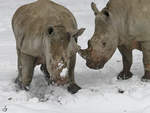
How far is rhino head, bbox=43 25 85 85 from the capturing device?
5.04 m

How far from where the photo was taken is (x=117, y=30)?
6.09 metres

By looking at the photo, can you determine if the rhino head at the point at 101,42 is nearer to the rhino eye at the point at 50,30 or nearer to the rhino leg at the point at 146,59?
the rhino leg at the point at 146,59

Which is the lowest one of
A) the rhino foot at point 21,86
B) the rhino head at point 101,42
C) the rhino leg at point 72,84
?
the rhino foot at point 21,86

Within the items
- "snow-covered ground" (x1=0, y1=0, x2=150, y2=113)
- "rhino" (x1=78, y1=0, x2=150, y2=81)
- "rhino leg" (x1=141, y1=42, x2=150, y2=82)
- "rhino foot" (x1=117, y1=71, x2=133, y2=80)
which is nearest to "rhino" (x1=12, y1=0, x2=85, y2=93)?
"snow-covered ground" (x1=0, y1=0, x2=150, y2=113)

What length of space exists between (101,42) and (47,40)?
1.02 meters

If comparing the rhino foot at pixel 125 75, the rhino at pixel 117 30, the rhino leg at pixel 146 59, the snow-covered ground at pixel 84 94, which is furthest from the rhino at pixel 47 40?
the rhino leg at pixel 146 59

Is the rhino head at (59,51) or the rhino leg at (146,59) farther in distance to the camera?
the rhino leg at (146,59)

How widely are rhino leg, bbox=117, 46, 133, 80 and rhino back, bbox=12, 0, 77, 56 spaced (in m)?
1.08

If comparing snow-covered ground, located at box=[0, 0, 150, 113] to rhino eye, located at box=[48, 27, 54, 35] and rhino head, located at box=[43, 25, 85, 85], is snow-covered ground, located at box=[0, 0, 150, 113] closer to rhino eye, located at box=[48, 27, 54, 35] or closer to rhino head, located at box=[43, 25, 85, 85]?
rhino head, located at box=[43, 25, 85, 85]

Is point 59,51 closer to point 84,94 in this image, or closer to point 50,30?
point 50,30

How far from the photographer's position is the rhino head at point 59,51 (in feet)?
16.5

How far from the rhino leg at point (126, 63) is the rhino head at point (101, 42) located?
1.76 feet

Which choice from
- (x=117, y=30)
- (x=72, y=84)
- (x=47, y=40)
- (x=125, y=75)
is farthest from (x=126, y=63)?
(x=47, y=40)

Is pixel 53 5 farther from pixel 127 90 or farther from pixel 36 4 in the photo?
pixel 127 90
